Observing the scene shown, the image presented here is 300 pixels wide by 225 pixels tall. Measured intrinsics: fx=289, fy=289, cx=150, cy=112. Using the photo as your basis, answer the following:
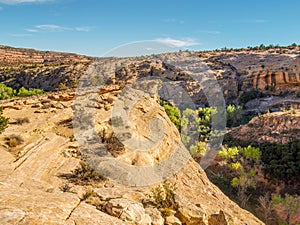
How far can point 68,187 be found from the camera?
7395 mm

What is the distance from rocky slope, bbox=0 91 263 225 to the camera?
17.3 ft

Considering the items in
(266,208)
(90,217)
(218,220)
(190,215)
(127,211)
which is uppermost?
(90,217)

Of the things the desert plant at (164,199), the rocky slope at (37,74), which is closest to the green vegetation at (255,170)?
the desert plant at (164,199)

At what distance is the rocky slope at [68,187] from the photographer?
5.28m

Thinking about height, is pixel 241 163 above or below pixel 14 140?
below

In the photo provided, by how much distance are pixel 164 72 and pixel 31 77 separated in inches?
1198

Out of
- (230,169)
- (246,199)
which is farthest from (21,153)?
(230,169)

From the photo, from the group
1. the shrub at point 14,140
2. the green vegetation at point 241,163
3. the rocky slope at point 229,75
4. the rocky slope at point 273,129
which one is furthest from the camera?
the rocky slope at point 229,75

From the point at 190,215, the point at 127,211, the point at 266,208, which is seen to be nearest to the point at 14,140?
the point at 127,211

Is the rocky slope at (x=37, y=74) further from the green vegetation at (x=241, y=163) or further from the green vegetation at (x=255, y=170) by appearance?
the green vegetation at (x=241, y=163)

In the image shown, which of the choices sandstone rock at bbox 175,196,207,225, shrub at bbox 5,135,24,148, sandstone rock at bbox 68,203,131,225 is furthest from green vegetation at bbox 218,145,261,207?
sandstone rock at bbox 68,203,131,225

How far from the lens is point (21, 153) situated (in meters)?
9.30

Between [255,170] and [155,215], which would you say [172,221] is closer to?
[155,215]

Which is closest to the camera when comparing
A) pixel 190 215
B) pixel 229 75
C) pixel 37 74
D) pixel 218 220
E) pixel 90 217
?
pixel 90 217
